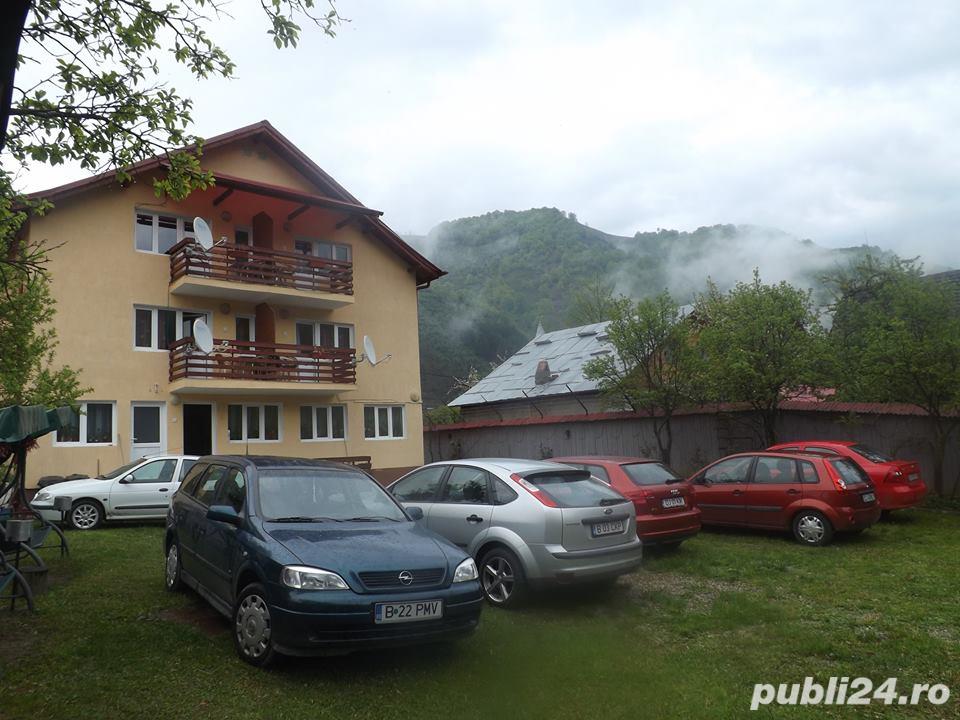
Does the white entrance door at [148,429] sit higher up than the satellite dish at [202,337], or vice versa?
the satellite dish at [202,337]

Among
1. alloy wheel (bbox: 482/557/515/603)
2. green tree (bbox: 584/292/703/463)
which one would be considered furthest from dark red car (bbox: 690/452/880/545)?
green tree (bbox: 584/292/703/463)

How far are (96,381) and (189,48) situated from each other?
1342 centimetres

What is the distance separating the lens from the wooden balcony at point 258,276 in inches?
763

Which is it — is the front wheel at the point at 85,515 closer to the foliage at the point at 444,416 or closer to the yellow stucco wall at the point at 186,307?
the yellow stucco wall at the point at 186,307

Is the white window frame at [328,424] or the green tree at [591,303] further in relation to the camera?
the green tree at [591,303]

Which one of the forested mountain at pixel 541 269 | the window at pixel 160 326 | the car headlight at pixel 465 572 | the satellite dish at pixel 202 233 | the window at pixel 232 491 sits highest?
the forested mountain at pixel 541 269

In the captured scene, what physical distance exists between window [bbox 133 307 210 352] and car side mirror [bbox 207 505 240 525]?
14.8 metres

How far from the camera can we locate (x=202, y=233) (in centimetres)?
1889

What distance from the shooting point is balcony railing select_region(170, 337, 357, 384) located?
746 inches

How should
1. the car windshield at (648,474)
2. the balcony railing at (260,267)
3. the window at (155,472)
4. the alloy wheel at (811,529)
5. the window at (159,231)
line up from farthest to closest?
the window at (159,231)
the balcony railing at (260,267)
the window at (155,472)
the alloy wheel at (811,529)
the car windshield at (648,474)

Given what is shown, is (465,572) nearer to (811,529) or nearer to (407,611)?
(407,611)

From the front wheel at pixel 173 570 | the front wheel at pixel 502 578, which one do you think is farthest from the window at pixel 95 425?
the front wheel at pixel 502 578

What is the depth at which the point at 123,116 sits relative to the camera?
6.99 metres

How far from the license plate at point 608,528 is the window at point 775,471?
524 cm
